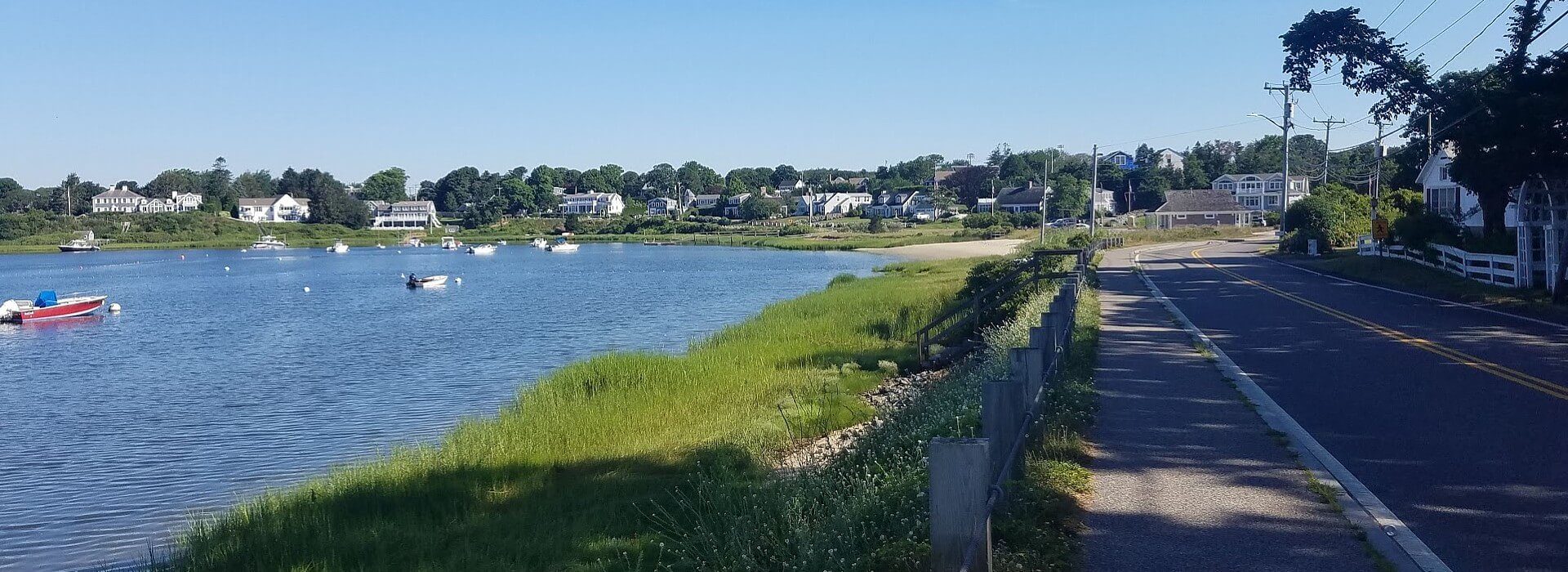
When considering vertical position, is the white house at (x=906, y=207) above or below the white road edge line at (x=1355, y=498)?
above

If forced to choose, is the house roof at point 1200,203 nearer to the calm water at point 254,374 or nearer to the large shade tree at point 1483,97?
the calm water at point 254,374

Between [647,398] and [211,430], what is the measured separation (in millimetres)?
8247

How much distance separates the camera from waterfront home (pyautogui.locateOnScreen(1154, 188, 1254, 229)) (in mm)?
114562

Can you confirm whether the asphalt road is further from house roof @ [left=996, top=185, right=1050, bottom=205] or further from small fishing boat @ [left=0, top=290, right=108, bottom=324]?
house roof @ [left=996, top=185, right=1050, bottom=205]

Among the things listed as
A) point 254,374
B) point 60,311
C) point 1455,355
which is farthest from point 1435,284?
point 60,311

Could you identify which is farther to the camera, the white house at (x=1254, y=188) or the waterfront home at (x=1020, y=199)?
the waterfront home at (x=1020, y=199)

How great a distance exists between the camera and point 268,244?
134 m

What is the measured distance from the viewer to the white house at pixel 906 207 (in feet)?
547

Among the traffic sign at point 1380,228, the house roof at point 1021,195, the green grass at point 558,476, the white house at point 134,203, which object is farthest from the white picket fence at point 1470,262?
the white house at point 134,203

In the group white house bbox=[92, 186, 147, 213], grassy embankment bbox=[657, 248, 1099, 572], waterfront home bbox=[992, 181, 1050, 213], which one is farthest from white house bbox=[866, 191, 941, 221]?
grassy embankment bbox=[657, 248, 1099, 572]

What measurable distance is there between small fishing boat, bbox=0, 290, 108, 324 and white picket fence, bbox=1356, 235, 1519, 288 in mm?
49546

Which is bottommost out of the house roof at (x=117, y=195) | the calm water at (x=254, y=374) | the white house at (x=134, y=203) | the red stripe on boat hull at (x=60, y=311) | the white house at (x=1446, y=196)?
the calm water at (x=254, y=374)

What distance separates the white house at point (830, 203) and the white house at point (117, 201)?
10711 cm

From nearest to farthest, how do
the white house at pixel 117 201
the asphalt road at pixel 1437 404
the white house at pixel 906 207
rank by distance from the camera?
the asphalt road at pixel 1437 404, the white house at pixel 906 207, the white house at pixel 117 201
